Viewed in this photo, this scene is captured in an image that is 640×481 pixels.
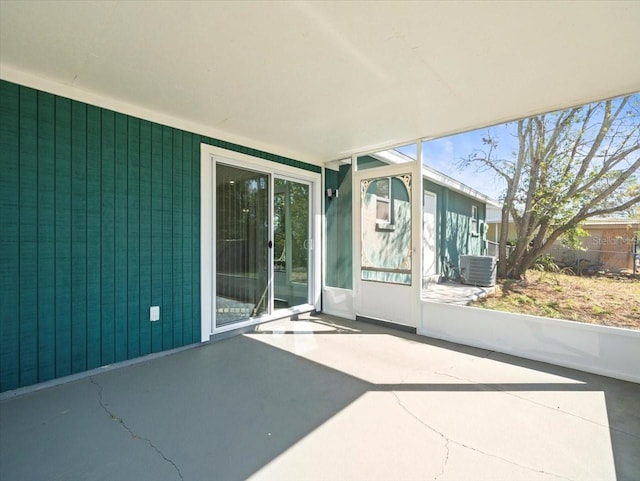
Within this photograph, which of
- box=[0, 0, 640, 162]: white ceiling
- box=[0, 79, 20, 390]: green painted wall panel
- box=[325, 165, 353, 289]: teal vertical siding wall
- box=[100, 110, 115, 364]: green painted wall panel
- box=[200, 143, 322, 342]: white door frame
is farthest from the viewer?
box=[325, 165, 353, 289]: teal vertical siding wall

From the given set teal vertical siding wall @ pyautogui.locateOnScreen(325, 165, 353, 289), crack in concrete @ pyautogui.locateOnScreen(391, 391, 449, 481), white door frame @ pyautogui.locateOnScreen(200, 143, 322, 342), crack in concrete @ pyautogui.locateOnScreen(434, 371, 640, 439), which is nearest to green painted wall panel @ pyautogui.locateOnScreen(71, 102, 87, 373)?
white door frame @ pyautogui.locateOnScreen(200, 143, 322, 342)

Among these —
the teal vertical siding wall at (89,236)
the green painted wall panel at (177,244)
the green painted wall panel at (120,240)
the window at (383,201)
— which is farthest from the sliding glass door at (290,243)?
the green painted wall panel at (120,240)

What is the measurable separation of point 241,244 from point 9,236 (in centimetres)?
210

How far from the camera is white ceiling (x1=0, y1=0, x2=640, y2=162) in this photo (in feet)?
5.92

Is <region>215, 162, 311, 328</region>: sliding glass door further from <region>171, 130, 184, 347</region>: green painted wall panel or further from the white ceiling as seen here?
the white ceiling

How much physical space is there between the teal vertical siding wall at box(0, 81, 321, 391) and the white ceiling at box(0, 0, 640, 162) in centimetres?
31

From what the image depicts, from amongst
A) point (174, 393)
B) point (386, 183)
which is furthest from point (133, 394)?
point (386, 183)

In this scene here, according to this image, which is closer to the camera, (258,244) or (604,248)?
(604,248)

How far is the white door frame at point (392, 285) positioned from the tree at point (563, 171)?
2.55ft

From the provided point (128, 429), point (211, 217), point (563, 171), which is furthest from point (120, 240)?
point (563, 171)

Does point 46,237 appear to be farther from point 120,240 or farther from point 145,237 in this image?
point 145,237

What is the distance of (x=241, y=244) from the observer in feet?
Result: 13.1

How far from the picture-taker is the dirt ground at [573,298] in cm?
296

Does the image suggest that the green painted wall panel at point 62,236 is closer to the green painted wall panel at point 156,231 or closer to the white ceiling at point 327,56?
the white ceiling at point 327,56
